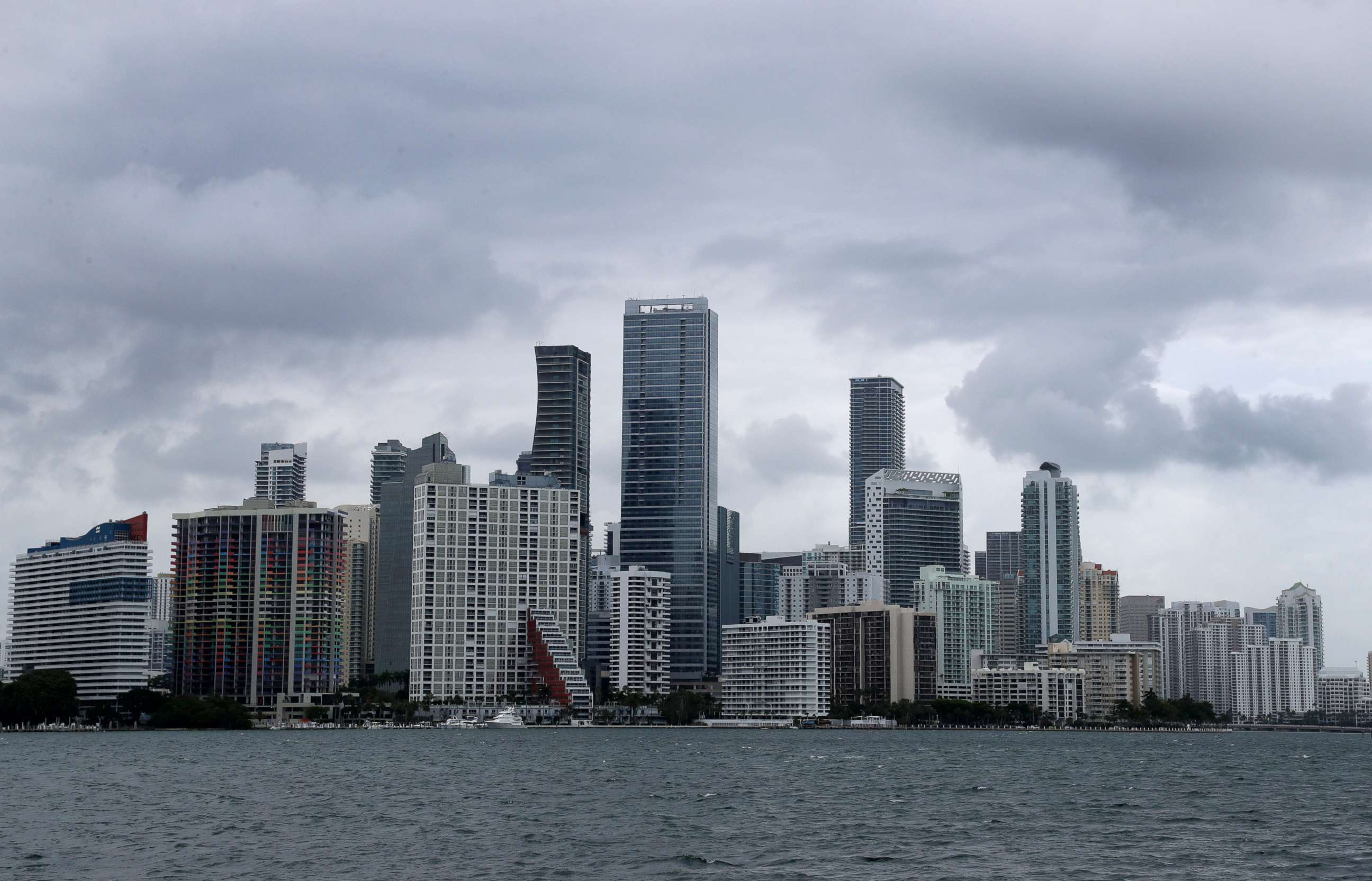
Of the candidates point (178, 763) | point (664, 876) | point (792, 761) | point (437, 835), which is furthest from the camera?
point (792, 761)

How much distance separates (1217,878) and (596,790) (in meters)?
58.5

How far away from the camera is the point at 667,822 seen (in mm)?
97375

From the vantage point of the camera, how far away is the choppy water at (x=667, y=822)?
76.8 metres

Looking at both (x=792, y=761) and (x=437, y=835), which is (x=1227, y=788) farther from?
(x=437, y=835)

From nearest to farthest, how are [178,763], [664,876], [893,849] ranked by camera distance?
[664,876], [893,849], [178,763]

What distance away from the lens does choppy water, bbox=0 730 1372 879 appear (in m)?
76.8

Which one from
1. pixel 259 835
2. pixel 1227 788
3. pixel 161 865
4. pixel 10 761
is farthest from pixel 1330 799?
pixel 10 761

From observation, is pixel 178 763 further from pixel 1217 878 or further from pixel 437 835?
pixel 1217 878

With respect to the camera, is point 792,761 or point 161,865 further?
point 792,761

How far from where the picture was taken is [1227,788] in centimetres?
13362

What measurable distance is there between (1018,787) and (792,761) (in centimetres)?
4502

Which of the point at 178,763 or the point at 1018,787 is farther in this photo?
the point at 178,763

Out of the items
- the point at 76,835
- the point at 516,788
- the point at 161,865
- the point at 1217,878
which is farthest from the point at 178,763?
the point at 1217,878

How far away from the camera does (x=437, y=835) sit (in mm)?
89500
